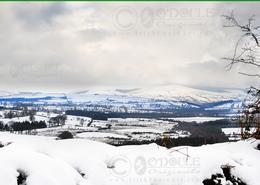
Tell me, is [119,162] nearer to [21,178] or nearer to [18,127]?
[21,178]

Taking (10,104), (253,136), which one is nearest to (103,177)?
(253,136)

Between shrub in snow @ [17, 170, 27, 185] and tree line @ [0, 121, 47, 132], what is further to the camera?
tree line @ [0, 121, 47, 132]

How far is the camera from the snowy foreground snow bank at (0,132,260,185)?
15.5 feet

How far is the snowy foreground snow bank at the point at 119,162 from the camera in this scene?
15.5ft

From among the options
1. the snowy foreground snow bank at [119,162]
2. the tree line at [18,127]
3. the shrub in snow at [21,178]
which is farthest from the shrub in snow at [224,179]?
the tree line at [18,127]

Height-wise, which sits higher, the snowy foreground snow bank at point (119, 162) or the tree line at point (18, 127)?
the snowy foreground snow bank at point (119, 162)

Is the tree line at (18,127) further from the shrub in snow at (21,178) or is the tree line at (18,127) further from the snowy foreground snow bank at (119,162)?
the shrub in snow at (21,178)

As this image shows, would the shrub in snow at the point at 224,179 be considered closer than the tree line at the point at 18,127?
Yes

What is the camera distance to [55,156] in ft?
17.5

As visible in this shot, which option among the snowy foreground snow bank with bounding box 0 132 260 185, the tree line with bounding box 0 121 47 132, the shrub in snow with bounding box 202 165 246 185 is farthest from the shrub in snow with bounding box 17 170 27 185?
the tree line with bounding box 0 121 47 132

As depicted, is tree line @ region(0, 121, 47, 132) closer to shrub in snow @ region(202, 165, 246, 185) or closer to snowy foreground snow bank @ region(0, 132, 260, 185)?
A: snowy foreground snow bank @ region(0, 132, 260, 185)

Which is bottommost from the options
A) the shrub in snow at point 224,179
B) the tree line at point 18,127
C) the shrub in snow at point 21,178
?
the tree line at point 18,127

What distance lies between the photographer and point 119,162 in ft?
18.4

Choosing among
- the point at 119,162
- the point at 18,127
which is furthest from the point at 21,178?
the point at 18,127
